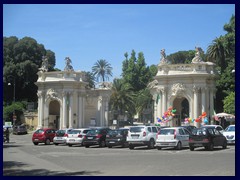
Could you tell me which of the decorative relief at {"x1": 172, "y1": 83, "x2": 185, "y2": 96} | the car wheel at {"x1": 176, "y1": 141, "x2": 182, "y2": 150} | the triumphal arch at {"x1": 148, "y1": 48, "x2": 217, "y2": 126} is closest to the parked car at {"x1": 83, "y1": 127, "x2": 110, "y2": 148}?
the car wheel at {"x1": 176, "y1": 141, "x2": 182, "y2": 150}

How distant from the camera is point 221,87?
50.3 meters

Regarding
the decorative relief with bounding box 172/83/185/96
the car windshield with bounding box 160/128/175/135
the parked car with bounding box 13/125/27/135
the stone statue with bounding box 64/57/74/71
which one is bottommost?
the parked car with bounding box 13/125/27/135

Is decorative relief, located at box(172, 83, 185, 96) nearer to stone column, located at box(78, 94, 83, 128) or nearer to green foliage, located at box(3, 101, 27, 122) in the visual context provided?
stone column, located at box(78, 94, 83, 128)

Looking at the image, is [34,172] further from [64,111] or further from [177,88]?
[64,111]

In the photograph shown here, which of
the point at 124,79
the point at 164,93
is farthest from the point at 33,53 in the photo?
the point at 164,93

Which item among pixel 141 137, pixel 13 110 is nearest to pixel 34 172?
Result: pixel 141 137

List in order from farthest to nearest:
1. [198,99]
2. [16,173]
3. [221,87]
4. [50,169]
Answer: [221,87] < [198,99] < [50,169] < [16,173]

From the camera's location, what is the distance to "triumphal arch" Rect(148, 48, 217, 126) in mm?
46625

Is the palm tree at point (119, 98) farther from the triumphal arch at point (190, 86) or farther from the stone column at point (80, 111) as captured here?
the triumphal arch at point (190, 86)

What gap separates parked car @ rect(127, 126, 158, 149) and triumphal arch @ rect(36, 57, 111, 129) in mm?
24358

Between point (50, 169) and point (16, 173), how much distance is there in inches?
59.6

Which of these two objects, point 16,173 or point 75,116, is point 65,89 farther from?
point 16,173

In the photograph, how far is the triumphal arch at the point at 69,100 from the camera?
168ft

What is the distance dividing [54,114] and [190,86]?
2011 centimetres
